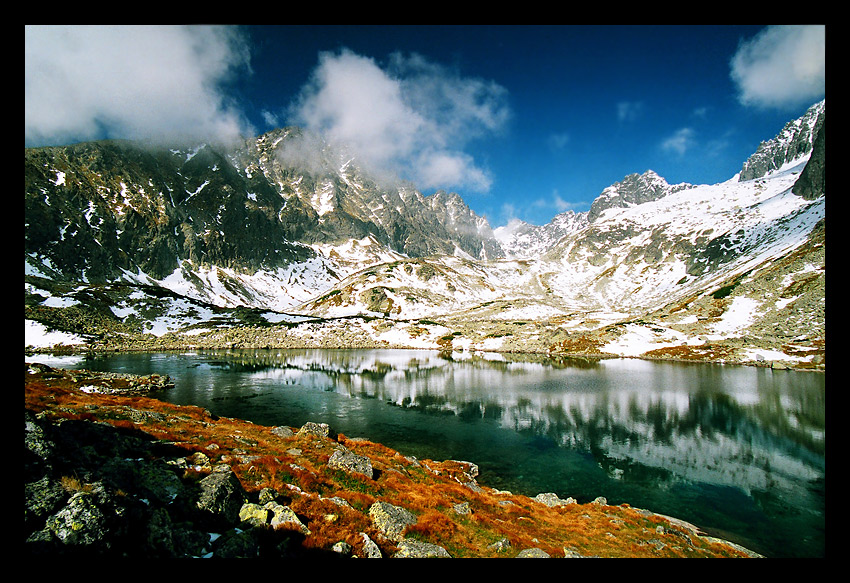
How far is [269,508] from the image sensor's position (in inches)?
392

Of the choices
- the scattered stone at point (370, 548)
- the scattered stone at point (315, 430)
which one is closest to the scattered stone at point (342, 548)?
the scattered stone at point (370, 548)

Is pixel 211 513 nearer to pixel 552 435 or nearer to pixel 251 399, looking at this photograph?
pixel 552 435

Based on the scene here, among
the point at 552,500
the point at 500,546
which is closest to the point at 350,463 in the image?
the point at 500,546

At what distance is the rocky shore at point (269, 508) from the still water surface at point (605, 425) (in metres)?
6.92

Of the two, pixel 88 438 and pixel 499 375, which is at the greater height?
pixel 88 438

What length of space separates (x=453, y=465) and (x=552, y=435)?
54.1 ft

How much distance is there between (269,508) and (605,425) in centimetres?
4366

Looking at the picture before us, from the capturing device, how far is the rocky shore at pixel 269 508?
625 centimetres

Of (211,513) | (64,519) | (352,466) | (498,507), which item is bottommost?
(498,507)

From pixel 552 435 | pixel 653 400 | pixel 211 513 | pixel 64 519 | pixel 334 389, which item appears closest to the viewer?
pixel 64 519

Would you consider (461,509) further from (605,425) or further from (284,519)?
(605,425)

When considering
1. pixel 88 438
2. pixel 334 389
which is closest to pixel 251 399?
pixel 334 389

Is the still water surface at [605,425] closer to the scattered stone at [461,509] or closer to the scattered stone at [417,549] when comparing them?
the scattered stone at [461,509]

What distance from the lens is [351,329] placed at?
178 meters
